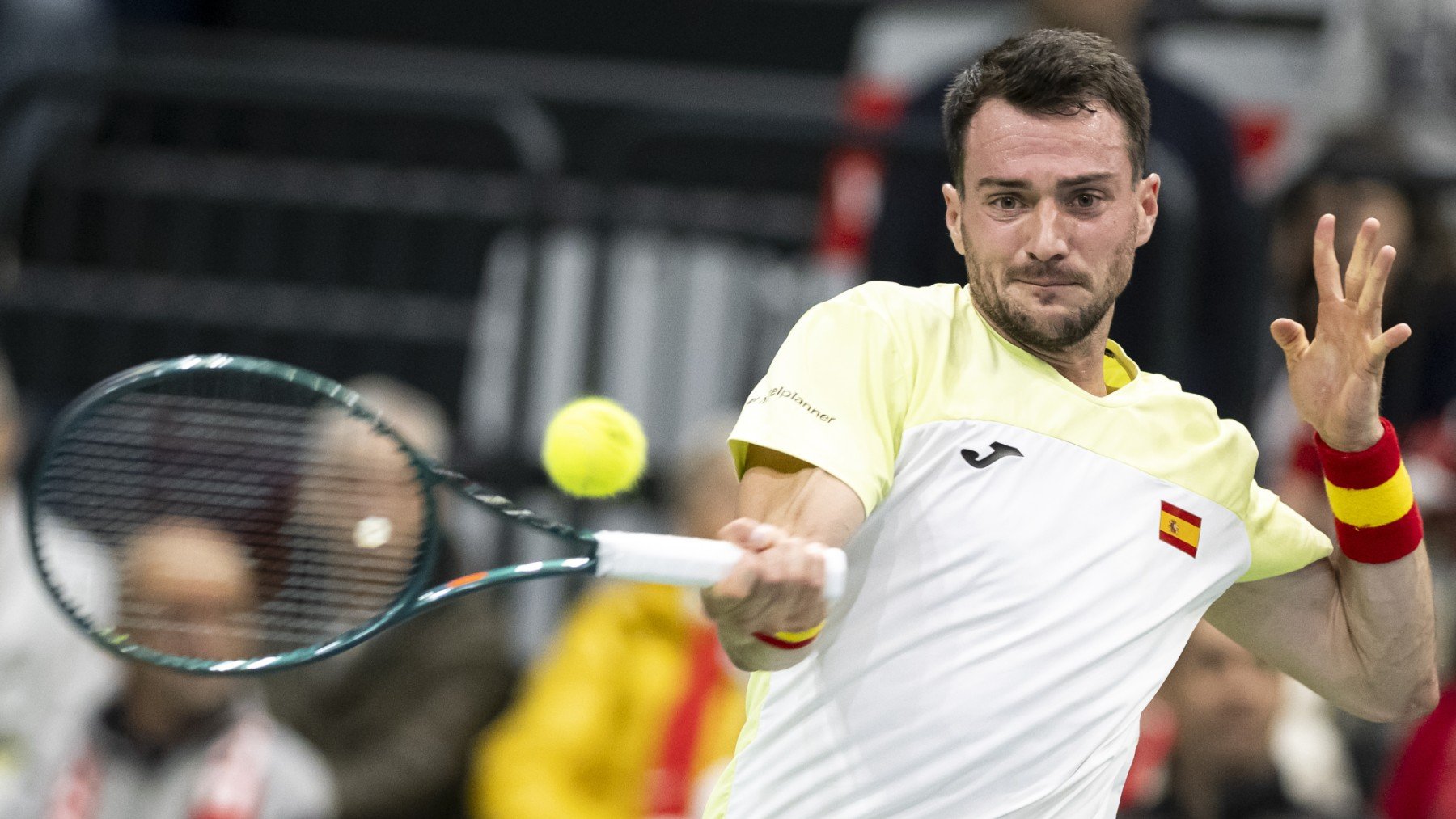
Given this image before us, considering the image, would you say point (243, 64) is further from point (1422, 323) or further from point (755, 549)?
point (755, 549)

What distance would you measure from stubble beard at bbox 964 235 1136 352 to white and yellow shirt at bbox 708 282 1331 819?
5cm

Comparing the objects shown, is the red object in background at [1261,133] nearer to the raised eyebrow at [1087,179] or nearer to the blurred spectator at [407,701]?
the blurred spectator at [407,701]

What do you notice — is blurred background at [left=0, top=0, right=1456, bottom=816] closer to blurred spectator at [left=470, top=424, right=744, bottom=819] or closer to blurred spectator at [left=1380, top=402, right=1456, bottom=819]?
blurred spectator at [left=1380, top=402, right=1456, bottom=819]

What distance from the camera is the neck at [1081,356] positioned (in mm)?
2533

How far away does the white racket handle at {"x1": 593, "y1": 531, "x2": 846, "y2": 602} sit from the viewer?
2.28 meters

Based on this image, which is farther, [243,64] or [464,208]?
[464,208]

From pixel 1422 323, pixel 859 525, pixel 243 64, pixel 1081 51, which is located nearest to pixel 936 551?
pixel 859 525

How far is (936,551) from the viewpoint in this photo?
8.04 feet

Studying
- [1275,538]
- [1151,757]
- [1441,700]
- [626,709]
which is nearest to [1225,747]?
[1151,757]

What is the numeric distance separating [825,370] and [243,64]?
13.3 feet

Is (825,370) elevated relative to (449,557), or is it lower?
elevated

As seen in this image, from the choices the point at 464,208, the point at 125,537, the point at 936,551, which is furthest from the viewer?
the point at 464,208

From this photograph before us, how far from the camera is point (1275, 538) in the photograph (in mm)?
2676

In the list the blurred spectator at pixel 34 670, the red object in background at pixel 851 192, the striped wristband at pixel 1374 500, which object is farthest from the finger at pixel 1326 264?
the red object in background at pixel 851 192
